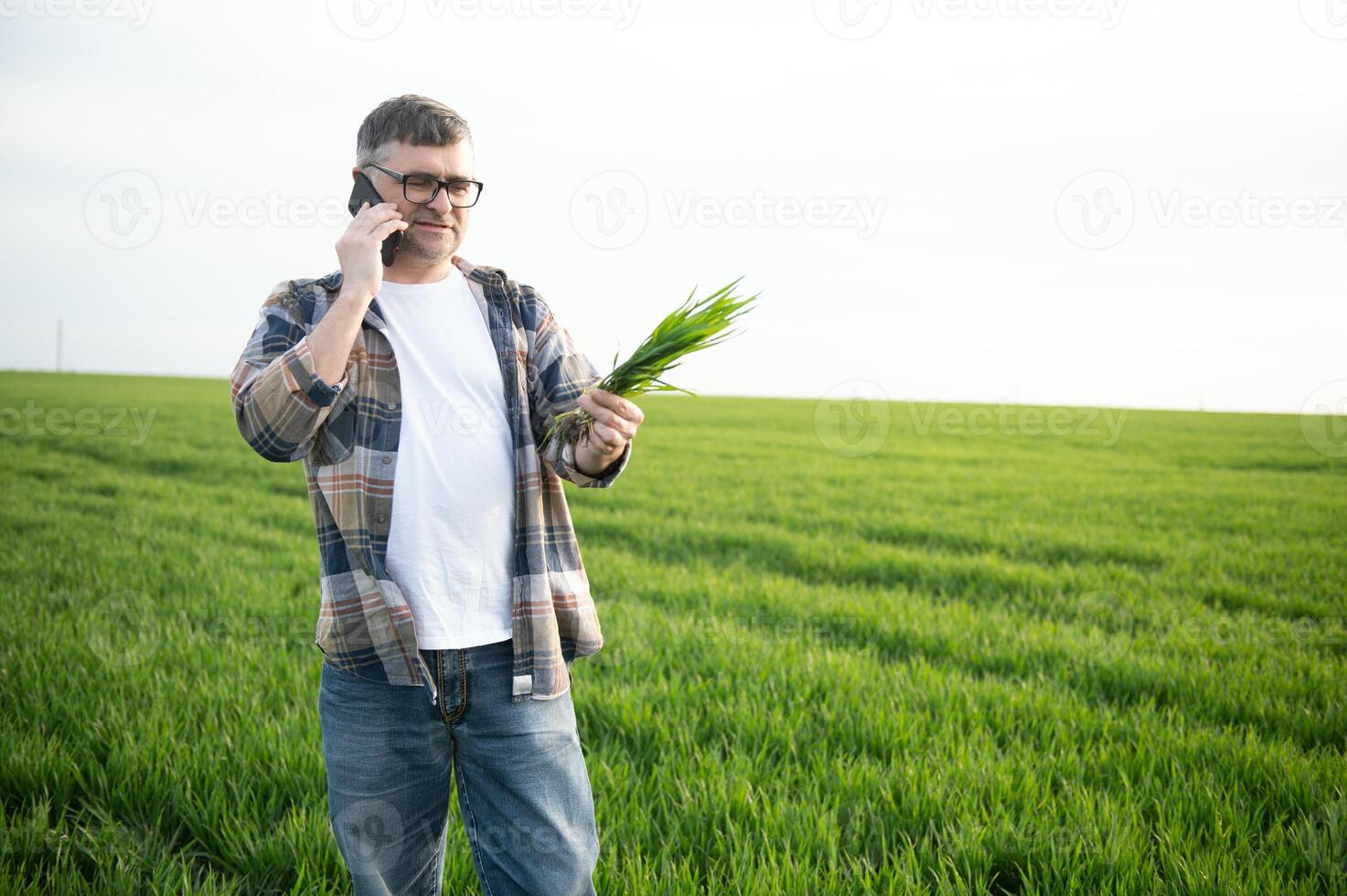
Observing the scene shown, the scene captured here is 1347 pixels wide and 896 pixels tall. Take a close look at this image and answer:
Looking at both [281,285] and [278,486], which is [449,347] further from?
[278,486]

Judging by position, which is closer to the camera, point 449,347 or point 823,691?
point 449,347

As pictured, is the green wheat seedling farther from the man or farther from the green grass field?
the green grass field

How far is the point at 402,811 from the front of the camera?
83.7 inches

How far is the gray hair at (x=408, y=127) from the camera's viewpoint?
6.77 feet

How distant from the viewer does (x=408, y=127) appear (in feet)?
6.77

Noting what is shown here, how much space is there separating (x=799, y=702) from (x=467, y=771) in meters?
2.55

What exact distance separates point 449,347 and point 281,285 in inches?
18.2

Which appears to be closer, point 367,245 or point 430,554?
point 367,245

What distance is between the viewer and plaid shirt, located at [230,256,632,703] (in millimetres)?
1949

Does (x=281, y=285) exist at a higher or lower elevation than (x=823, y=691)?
higher

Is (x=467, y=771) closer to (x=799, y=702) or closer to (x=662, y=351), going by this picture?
(x=662, y=351)

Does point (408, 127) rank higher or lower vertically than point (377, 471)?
higher

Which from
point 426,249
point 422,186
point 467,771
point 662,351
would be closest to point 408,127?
point 422,186

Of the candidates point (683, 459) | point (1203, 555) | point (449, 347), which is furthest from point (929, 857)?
point (683, 459)
